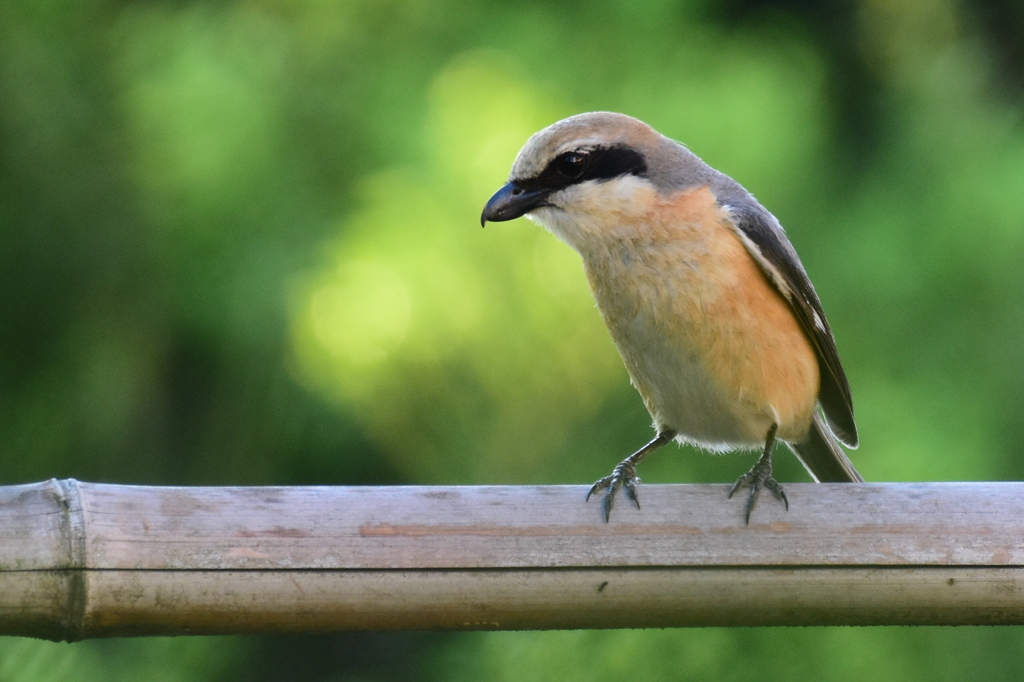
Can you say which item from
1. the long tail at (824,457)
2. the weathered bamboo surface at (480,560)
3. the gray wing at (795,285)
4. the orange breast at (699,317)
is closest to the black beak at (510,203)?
the orange breast at (699,317)

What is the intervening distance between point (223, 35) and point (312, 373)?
57 centimetres

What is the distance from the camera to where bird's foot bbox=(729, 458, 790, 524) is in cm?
119

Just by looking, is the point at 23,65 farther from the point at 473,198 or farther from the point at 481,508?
the point at 481,508

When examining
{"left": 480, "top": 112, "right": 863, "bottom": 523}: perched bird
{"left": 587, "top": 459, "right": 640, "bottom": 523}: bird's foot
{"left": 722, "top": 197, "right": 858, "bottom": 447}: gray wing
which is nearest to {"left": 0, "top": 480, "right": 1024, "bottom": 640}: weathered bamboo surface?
{"left": 587, "top": 459, "right": 640, "bottom": 523}: bird's foot

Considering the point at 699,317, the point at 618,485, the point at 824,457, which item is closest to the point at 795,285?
the point at 699,317

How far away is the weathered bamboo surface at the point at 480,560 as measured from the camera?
0.99 m

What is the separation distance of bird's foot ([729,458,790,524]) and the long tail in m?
0.30

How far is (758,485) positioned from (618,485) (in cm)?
16

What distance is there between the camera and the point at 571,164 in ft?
4.85

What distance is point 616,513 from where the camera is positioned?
1134 millimetres

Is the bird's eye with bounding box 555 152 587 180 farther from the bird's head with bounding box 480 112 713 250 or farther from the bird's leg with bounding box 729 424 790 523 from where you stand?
the bird's leg with bounding box 729 424 790 523

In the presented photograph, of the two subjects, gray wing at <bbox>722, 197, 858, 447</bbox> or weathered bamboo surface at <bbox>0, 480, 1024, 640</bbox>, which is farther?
gray wing at <bbox>722, 197, 858, 447</bbox>

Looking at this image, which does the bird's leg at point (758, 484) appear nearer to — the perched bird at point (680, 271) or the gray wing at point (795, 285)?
the perched bird at point (680, 271)

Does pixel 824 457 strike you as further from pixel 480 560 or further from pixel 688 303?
pixel 480 560
